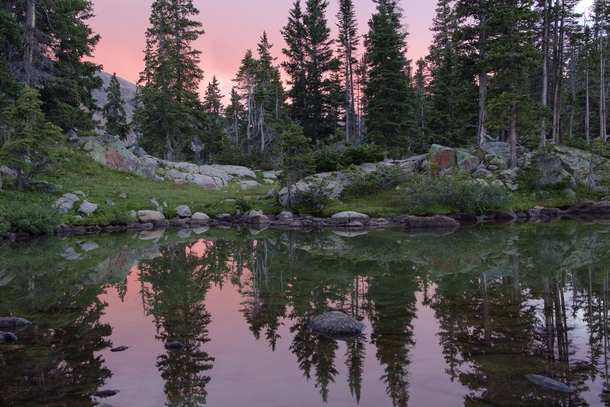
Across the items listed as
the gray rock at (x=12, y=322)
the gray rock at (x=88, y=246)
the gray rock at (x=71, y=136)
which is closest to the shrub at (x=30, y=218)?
the gray rock at (x=88, y=246)

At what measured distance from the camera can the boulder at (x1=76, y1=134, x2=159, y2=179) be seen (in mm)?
33688

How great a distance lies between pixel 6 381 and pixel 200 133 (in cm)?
4580

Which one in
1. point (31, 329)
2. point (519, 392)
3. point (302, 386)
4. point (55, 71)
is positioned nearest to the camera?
point (519, 392)

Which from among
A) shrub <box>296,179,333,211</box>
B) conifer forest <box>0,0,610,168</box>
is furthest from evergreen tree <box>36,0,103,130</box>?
shrub <box>296,179,333,211</box>

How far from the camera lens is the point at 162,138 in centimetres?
4638

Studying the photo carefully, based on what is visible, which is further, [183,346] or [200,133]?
[200,133]

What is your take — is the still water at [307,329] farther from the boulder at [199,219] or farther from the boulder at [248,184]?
the boulder at [248,184]

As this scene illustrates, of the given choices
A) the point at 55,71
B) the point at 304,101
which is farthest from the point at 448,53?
the point at 55,71

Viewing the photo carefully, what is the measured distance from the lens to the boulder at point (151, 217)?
26719mm

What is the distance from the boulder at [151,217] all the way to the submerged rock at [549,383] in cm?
2449

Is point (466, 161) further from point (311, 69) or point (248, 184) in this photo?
point (311, 69)

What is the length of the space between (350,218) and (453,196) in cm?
664

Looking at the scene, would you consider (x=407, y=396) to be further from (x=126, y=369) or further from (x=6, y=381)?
(x=6, y=381)

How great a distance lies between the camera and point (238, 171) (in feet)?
141
